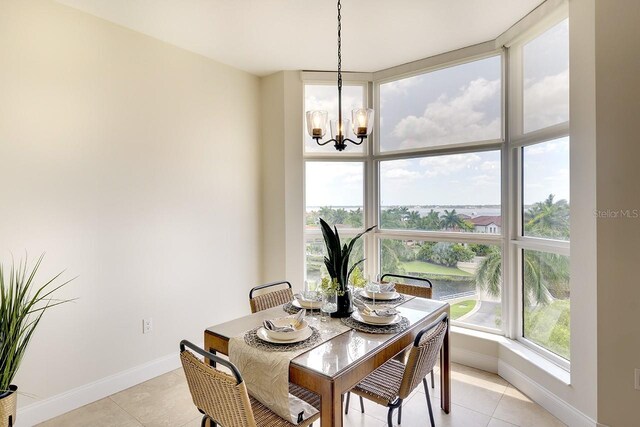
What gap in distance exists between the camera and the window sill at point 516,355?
230cm

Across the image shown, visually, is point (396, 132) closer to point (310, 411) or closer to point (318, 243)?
point (318, 243)

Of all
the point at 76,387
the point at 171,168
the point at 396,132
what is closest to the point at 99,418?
the point at 76,387

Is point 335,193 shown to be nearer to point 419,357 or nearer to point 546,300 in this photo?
point 546,300

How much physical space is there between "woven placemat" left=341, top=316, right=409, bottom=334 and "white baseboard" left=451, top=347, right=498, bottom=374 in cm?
145

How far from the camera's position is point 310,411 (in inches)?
62.8

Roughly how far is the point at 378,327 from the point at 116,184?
2.21 m

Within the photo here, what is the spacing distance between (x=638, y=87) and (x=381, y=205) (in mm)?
2136

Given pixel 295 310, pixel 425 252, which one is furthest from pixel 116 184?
pixel 425 252

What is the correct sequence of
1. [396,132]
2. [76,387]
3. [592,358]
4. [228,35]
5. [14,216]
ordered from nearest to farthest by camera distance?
1. [592,358]
2. [14,216]
3. [76,387]
4. [228,35]
5. [396,132]

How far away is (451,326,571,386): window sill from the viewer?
2.30m

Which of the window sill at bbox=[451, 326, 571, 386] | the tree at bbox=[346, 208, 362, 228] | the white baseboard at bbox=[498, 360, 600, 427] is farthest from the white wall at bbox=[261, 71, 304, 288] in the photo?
the white baseboard at bbox=[498, 360, 600, 427]

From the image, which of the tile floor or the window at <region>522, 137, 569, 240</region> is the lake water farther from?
the tile floor

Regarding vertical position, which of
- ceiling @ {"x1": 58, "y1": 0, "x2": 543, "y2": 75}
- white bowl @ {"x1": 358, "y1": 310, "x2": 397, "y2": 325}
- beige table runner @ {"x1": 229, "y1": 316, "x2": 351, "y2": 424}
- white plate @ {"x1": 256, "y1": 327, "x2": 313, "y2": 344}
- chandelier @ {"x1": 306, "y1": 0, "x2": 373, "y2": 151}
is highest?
ceiling @ {"x1": 58, "y1": 0, "x2": 543, "y2": 75}

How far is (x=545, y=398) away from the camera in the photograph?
7.64 feet
